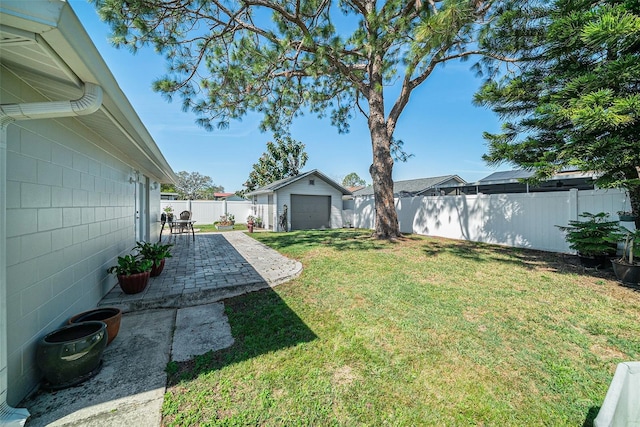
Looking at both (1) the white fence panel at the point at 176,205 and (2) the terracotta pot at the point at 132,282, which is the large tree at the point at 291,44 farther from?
(1) the white fence panel at the point at 176,205

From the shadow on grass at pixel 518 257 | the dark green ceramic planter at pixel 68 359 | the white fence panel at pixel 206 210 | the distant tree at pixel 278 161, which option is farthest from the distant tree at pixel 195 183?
the dark green ceramic planter at pixel 68 359

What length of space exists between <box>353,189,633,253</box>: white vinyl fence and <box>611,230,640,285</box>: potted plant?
1.04 meters

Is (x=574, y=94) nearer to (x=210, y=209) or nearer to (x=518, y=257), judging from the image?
(x=518, y=257)

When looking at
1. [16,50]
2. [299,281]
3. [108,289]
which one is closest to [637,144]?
[299,281]

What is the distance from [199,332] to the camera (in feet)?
9.97

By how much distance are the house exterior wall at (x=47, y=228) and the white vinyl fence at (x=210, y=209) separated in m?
16.1

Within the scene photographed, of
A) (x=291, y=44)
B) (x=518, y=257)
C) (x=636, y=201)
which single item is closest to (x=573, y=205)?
(x=636, y=201)

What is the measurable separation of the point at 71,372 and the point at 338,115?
41.8ft

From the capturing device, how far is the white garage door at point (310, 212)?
48.5 feet

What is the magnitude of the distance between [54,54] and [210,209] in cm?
1937

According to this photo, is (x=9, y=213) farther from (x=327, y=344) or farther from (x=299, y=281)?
(x=299, y=281)

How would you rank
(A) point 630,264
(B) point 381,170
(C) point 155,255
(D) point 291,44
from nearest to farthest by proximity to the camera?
(A) point 630,264
(C) point 155,255
(D) point 291,44
(B) point 381,170

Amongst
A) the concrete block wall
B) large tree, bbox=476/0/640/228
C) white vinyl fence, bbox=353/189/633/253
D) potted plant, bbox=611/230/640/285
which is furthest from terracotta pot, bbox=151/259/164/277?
white vinyl fence, bbox=353/189/633/253

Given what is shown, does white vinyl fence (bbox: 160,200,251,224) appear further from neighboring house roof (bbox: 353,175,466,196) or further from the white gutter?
the white gutter
